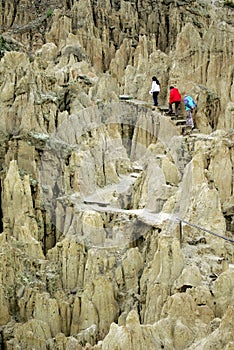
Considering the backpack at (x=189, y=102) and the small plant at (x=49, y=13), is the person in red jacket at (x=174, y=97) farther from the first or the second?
the small plant at (x=49, y=13)

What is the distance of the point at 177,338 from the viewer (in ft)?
34.4

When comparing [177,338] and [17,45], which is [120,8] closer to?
[17,45]

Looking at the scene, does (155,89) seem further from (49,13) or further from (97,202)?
(49,13)

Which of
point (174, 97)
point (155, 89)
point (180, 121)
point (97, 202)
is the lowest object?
point (97, 202)

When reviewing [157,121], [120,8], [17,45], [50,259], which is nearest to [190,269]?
[50,259]

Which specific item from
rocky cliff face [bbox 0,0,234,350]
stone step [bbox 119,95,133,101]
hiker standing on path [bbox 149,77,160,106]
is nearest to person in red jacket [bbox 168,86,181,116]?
rocky cliff face [bbox 0,0,234,350]

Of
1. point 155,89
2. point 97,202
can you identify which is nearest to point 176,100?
point 155,89

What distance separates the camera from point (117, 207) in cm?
Result: 1634

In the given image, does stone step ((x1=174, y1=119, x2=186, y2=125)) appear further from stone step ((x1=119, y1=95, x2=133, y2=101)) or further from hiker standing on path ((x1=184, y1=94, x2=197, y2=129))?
stone step ((x1=119, y1=95, x2=133, y2=101))

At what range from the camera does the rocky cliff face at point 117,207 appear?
12781 mm

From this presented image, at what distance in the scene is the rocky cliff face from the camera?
41.9 ft

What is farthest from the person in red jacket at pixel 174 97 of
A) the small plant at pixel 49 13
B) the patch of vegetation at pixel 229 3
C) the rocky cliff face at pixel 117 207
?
the small plant at pixel 49 13

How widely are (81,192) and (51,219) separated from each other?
112 cm

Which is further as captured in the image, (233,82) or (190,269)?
(233,82)
